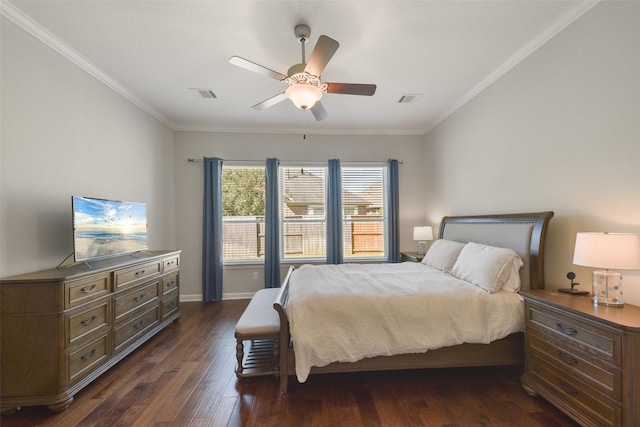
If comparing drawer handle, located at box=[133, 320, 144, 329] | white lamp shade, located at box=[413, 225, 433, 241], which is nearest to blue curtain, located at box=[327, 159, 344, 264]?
white lamp shade, located at box=[413, 225, 433, 241]

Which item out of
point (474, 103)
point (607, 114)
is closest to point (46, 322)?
point (607, 114)

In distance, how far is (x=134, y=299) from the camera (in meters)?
2.68

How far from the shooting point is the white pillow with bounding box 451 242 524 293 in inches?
89.6

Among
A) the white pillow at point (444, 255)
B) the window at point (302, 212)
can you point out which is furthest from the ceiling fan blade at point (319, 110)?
the white pillow at point (444, 255)

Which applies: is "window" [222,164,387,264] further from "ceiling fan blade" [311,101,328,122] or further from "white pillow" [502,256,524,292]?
"white pillow" [502,256,524,292]

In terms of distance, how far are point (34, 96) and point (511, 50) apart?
4.31 meters

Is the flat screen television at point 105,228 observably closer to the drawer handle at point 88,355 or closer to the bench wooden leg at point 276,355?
the drawer handle at point 88,355

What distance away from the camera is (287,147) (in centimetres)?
461

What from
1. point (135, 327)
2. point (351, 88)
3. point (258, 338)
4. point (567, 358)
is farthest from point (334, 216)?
point (567, 358)

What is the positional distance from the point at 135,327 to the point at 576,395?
368 centimetres

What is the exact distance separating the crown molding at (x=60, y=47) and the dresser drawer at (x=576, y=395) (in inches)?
187

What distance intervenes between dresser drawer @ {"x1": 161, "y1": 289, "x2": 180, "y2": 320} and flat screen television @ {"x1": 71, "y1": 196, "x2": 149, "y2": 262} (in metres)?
0.71

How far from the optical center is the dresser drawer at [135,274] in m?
2.46

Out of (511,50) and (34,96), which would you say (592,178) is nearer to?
(511,50)
